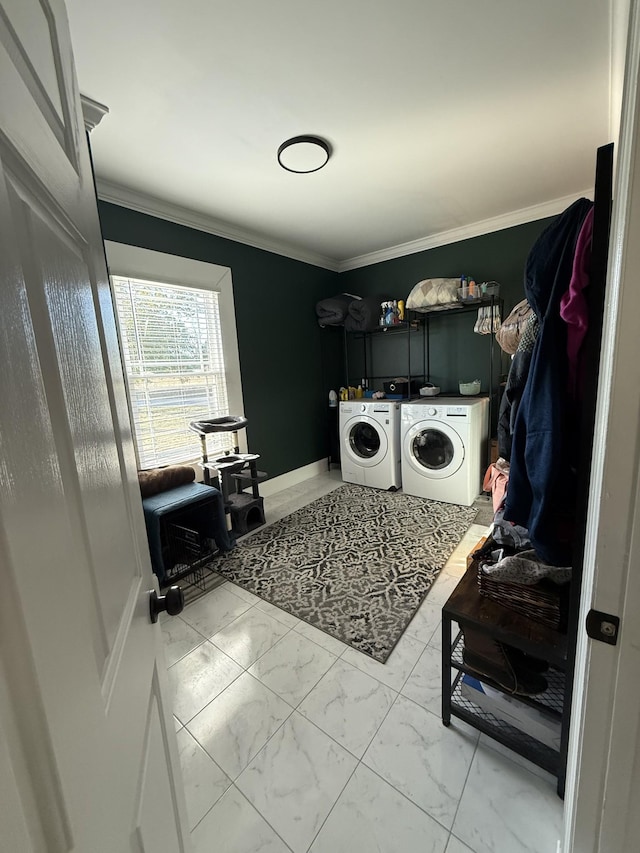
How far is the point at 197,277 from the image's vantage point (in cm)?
280

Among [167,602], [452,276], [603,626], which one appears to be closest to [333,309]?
[452,276]

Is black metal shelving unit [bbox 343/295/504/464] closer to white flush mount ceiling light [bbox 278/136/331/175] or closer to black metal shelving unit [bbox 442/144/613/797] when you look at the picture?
white flush mount ceiling light [bbox 278/136/331/175]

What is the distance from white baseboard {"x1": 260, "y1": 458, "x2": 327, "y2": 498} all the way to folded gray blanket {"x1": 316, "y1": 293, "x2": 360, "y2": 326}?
169cm

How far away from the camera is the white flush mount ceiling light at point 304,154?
1922mm

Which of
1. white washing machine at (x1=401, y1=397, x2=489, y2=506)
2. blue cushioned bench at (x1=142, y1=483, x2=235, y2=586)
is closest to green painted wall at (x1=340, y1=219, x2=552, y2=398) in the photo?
white washing machine at (x1=401, y1=397, x2=489, y2=506)

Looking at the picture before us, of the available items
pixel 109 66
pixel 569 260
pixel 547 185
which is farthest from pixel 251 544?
pixel 547 185

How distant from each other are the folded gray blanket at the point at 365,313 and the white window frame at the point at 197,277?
1.36m

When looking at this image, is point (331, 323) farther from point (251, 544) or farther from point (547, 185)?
point (251, 544)

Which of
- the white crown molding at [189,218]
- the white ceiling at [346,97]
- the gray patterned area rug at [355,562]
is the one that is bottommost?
the gray patterned area rug at [355,562]

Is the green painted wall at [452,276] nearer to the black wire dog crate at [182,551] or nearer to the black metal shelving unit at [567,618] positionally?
the black metal shelving unit at [567,618]

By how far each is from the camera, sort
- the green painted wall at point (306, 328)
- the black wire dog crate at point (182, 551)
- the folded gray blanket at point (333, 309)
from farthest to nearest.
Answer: the folded gray blanket at point (333, 309), the green painted wall at point (306, 328), the black wire dog crate at point (182, 551)

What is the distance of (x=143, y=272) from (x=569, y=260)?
2591mm

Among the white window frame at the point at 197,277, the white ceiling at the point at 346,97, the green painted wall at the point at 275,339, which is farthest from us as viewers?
the green painted wall at the point at 275,339

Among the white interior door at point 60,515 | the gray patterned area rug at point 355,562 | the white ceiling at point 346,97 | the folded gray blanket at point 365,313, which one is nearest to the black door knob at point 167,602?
Result: the white interior door at point 60,515
